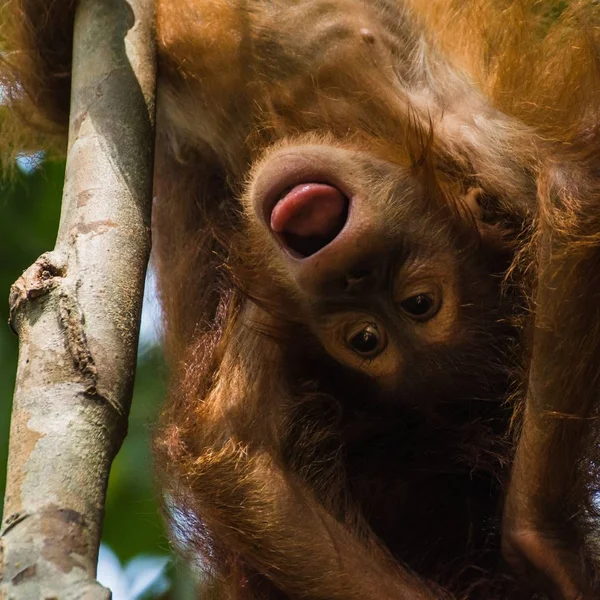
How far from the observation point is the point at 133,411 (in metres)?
4.03

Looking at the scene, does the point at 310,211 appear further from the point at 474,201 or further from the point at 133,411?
the point at 133,411

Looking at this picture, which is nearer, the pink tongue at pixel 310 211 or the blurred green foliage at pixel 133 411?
the pink tongue at pixel 310 211

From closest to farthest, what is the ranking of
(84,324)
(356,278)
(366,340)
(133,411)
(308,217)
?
(84,324) < (308,217) < (356,278) < (366,340) < (133,411)

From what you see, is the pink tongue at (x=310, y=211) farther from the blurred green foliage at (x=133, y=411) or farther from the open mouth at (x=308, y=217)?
the blurred green foliage at (x=133, y=411)

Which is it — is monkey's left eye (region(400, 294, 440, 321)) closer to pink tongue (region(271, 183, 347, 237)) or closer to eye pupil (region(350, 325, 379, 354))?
eye pupil (region(350, 325, 379, 354))

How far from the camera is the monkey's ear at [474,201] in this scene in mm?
2854

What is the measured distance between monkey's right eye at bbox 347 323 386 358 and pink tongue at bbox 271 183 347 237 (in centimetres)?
31

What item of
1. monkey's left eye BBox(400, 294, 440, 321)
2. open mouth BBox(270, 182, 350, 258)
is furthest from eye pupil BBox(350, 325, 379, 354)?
open mouth BBox(270, 182, 350, 258)

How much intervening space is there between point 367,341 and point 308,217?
0.44 meters

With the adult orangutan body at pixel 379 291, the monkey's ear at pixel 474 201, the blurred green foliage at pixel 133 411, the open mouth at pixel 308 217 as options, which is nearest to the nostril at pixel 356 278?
the adult orangutan body at pixel 379 291

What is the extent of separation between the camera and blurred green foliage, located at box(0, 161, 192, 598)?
3865mm

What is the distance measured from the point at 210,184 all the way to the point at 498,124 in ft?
3.13

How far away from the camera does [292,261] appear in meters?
2.75

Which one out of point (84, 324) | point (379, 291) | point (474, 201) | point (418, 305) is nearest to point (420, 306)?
point (418, 305)
